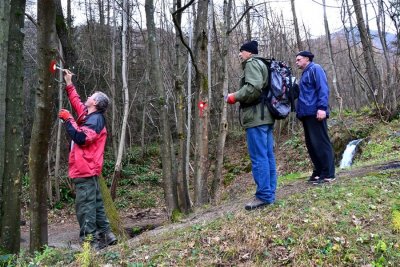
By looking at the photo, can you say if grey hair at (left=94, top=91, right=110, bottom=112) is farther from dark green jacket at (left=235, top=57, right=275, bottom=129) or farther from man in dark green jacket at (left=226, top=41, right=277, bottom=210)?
dark green jacket at (left=235, top=57, right=275, bottom=129)

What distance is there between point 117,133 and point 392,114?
12552mm

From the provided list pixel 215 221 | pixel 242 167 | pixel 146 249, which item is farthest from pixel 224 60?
pixel 242 167

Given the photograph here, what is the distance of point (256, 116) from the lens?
198 inches

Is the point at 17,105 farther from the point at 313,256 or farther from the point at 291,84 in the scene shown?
the point at 313,256

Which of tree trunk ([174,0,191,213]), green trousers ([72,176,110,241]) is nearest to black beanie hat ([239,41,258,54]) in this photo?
green trousers ([72,176,110,241])

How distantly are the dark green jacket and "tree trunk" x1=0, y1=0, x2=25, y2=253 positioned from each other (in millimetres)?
3511

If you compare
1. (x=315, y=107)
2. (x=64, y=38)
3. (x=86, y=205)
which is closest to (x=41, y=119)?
(x=86, y=205)

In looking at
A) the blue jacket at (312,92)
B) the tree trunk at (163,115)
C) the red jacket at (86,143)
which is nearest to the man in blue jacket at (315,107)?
the blue jacket at (312,92)

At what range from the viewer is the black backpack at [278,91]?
505 cm

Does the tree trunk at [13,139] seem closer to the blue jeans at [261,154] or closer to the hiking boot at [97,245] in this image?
the hiking boot at [97,245]

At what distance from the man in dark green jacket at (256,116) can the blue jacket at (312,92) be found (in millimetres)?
1128

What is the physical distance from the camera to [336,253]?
4043 mm

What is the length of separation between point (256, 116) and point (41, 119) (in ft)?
8.71

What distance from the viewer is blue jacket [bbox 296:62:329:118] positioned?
5871 millimetres
